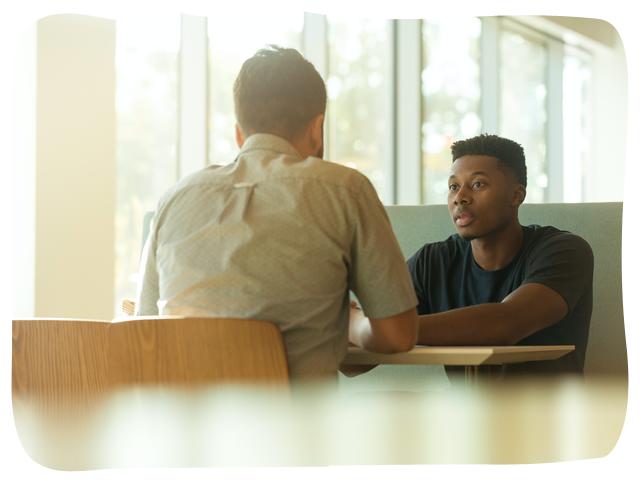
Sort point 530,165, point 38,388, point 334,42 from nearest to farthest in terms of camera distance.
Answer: point 38,388 < point 334,42 < point 530,165

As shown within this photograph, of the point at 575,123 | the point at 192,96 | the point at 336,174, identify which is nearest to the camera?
the point at 336,174

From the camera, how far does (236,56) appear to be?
1015mm

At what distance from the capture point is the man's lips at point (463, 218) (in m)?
1.21

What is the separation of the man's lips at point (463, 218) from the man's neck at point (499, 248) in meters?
0.03

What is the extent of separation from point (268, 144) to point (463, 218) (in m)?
0.34

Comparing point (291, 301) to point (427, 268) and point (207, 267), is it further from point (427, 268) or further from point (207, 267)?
point (427, 268)

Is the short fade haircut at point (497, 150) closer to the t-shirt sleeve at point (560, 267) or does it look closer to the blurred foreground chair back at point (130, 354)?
the t-shirt sleeve at point (560, 267)

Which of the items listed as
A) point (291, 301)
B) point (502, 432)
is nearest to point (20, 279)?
point (291, 301)

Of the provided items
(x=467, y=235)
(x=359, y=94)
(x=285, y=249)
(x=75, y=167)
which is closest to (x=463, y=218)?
(x=467, y=235)

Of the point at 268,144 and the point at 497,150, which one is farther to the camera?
the point at 497,150

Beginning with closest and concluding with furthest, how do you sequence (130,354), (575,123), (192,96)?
(130,354) → (192,96) → (575,123)

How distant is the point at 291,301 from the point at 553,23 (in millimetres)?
380

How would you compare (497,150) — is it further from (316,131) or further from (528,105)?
(316,131)

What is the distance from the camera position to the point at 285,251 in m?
0.92
